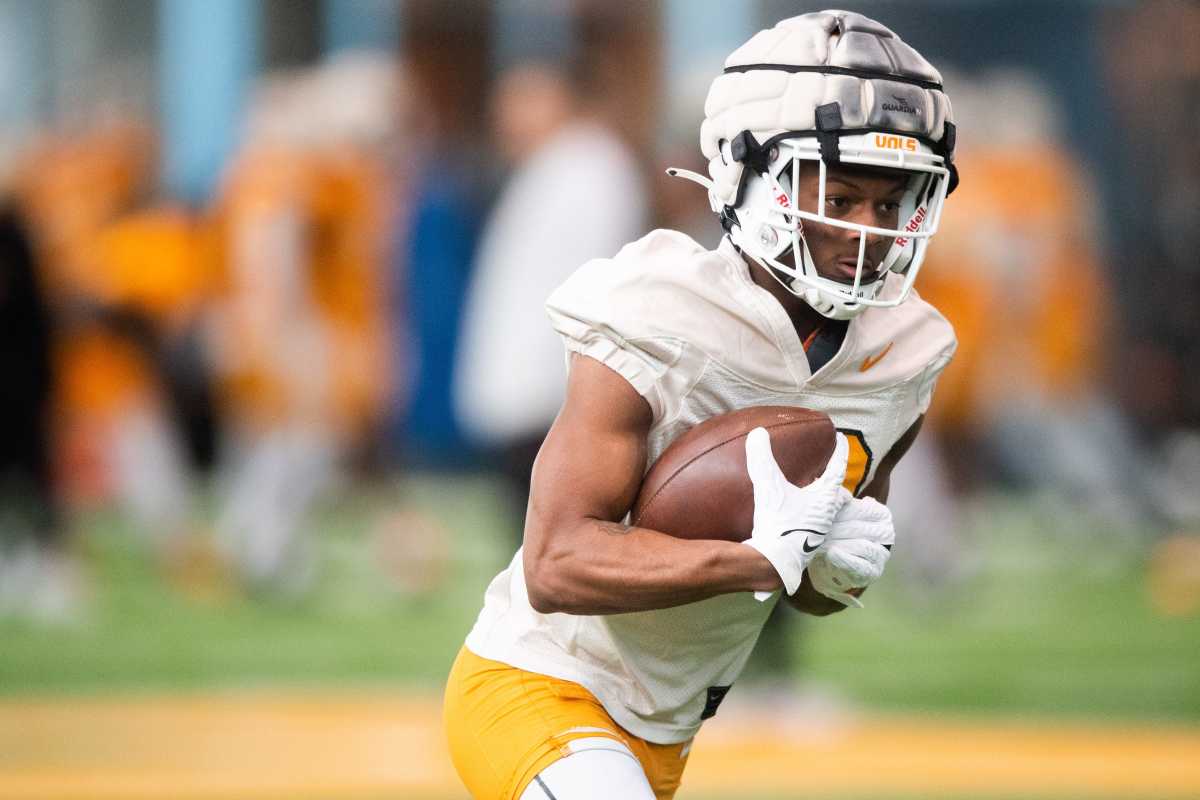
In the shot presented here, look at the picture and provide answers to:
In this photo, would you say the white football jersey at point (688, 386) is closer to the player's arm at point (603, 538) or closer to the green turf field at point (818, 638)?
the player's arm at point (603, 538)

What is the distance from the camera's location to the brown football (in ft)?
9.59

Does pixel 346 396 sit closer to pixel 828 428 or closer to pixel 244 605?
pixel 244 605

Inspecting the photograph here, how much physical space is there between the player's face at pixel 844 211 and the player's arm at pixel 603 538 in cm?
38

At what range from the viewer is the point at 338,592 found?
9.74 metres

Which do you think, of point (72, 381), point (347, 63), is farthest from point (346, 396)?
point (347, 63)

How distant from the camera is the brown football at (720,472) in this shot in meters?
2.92

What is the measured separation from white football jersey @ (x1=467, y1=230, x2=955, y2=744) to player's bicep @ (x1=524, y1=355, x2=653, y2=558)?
0.04 metres

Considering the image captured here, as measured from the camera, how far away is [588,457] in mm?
2895

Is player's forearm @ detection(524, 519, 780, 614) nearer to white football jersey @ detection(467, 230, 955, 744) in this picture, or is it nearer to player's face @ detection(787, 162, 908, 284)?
white football jersey @ detection(467, 230, 955, 744)

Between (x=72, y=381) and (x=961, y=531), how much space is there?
502 centimetres

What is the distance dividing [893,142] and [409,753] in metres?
3.86

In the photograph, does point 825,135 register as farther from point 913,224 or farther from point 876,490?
point 876,490

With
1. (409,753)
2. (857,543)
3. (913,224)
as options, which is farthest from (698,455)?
(409,753)

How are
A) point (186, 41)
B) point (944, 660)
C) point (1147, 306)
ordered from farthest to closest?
point (186, 41), point (1147, 306), point (944, 660)
